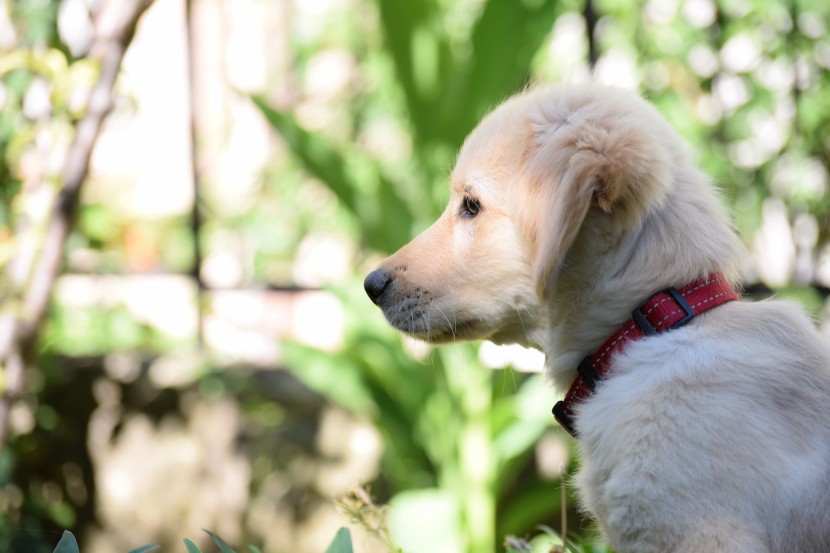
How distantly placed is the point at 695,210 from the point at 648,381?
0.38 metres

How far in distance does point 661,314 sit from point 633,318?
0.06 m

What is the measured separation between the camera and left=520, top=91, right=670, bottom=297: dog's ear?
164 centimetres

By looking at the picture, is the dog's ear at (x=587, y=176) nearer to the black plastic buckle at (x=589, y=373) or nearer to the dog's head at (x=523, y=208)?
the dog's head at (x=523, y=208)

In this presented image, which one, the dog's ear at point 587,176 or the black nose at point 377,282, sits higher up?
the dog's ear at point 587,176

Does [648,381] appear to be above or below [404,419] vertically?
above

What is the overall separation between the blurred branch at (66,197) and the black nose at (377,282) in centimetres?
126

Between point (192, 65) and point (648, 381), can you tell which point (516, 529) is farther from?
point (192, 65)

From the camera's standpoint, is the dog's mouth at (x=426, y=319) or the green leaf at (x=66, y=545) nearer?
the green leaf at (x=66, y=545)

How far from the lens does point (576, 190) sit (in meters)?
1.64

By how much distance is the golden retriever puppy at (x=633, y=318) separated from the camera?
148cm

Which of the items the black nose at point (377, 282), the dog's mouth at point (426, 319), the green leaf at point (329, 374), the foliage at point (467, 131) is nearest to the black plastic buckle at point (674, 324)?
the dog's mouth at point (426, 319)

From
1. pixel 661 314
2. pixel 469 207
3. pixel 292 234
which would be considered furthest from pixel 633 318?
pixel 292 234

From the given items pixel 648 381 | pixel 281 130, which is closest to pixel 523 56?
pixel 281 130

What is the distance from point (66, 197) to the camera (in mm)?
2830
